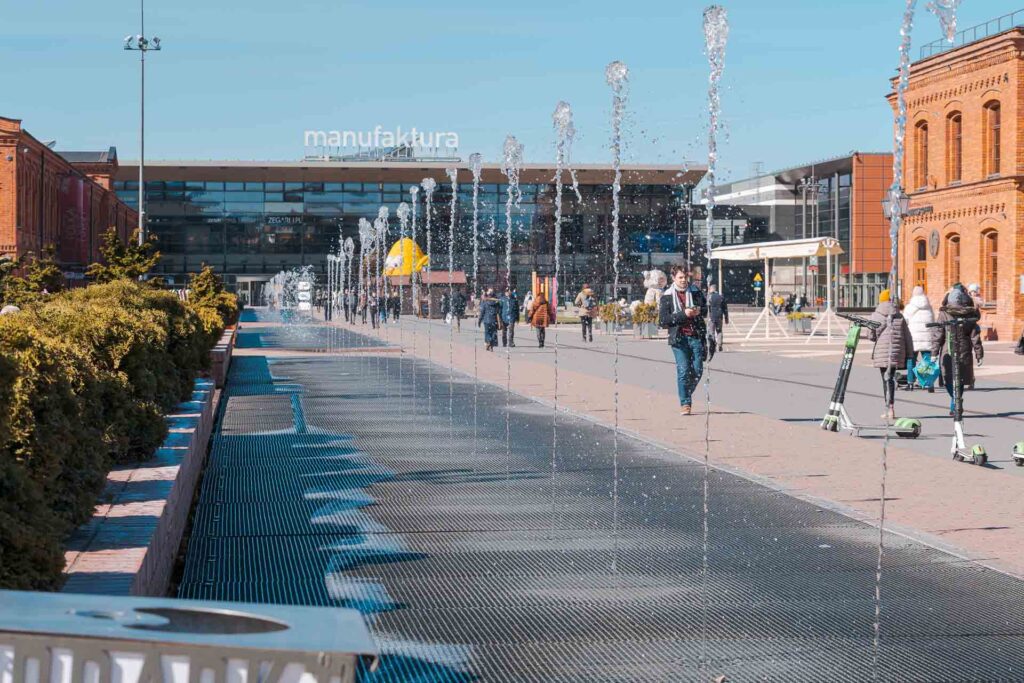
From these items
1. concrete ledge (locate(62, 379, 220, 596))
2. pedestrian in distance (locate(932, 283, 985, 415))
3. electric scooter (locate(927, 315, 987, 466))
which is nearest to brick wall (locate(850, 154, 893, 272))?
pedestrian in distance (locate(932, 283, 985, 415))

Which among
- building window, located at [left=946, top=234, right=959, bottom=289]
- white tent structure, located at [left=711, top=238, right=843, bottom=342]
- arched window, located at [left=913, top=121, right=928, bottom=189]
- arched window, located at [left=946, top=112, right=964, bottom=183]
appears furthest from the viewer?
arched window, located at [left=913, top=121, right=928, bottom=189]

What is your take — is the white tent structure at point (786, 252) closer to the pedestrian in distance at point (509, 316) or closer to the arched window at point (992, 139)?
the arched window at point (992, 139)

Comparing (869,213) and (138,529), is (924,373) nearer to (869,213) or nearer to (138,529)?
(138,529)

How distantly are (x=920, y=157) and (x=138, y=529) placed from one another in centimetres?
4288

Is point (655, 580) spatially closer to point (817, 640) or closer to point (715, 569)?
point (715, 569)

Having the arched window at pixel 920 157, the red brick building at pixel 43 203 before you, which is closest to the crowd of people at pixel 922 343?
the arched window at pixel 920 157

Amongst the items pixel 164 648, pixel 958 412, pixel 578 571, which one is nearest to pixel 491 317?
pixel 958 412

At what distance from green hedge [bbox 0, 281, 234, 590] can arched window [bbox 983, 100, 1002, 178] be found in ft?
111

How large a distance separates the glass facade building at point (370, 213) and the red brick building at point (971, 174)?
6095 cm

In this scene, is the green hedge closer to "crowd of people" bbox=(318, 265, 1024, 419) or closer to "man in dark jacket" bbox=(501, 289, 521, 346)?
"crowd of people" bbox=(318, 265, 1024, 419)

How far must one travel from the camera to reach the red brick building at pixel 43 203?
5809cm

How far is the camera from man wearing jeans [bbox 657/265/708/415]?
1733cm

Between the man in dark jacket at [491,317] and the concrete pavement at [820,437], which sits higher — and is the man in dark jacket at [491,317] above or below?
above

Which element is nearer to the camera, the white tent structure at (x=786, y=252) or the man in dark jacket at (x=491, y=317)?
the man in dark jacket at (x=491, y=317)
